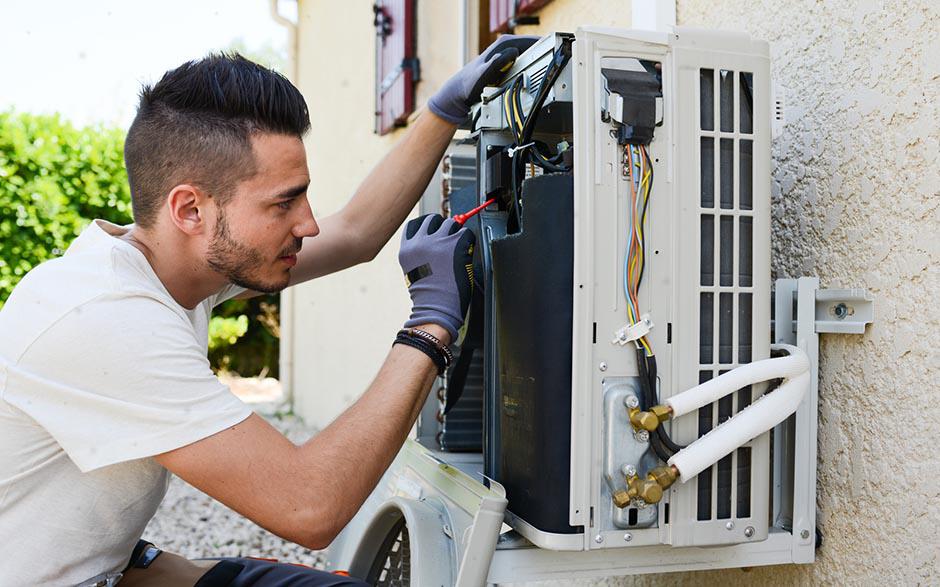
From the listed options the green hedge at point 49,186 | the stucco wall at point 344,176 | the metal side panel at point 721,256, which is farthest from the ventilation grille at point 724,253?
the green hedge at point 49,186

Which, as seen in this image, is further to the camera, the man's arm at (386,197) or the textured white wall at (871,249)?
the man's arm at (386,197)

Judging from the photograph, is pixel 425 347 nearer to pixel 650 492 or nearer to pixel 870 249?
pixel 650 492

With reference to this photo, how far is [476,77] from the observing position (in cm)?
158

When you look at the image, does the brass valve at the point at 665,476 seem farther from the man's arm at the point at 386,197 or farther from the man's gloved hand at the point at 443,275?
the man's arm at the point at 386,197

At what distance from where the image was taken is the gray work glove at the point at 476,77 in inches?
60.8

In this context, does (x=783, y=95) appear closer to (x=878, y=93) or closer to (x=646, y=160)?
(x=878, y=93)

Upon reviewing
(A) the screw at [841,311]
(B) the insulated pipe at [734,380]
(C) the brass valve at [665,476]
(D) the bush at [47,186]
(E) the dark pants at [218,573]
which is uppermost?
(D) the bush at [47,186]

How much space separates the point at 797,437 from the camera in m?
1.37

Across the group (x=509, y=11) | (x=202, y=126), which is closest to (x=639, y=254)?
(x=202, y=126)

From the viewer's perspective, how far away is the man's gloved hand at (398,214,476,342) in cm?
146

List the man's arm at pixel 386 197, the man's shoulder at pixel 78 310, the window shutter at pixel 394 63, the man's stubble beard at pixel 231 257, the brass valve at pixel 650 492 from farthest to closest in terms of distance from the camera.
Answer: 1. the window shutter at pixel 394 63
2. the man's arm at pixel 386 197
3. the man's stubble beard at pixel 231 257
4. the man's shoulder at pixel 78 310
5. the brass valve at pixel 650 492

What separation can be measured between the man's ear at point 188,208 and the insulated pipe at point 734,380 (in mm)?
885

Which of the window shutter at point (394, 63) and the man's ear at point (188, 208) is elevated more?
the window shutter at point (394, 63)

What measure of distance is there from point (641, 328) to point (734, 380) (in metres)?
0.16
